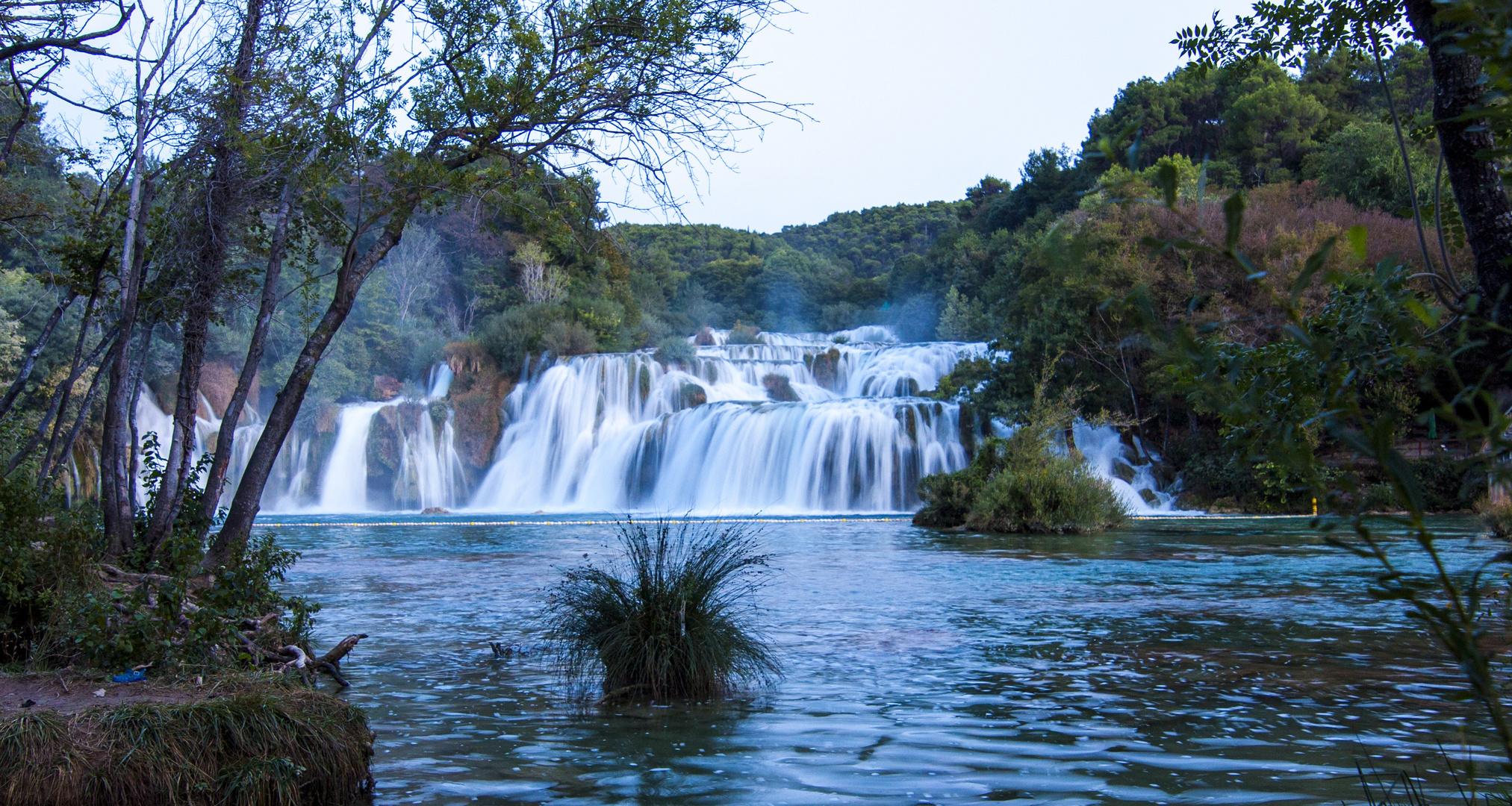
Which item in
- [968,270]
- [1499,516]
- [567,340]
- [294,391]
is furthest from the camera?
[968,270]

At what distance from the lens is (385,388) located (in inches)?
1591

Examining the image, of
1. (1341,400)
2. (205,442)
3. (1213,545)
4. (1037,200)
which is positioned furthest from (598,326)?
(1341,400)

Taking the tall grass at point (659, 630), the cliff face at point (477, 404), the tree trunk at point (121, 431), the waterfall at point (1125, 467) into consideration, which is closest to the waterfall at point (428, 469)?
the cliff face at point (477, 404)

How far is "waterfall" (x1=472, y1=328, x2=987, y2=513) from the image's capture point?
28.2 meters

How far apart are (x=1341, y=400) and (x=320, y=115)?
6.91m

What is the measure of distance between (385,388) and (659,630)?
36.6 m

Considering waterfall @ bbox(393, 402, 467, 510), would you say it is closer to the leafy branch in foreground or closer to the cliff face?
the cliff face

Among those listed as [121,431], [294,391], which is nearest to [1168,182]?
[294,391]

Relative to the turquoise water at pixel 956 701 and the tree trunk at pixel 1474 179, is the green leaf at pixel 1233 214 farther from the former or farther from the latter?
the tree trunk at pixel 1474 179

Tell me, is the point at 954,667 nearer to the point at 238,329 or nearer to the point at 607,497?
the point at 607,497

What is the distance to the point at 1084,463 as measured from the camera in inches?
842

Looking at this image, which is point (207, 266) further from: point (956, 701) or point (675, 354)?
point (675, 354)

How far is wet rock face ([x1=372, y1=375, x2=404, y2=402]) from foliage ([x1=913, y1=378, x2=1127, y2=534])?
25.6 meters

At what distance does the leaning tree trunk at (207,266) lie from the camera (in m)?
7.21
